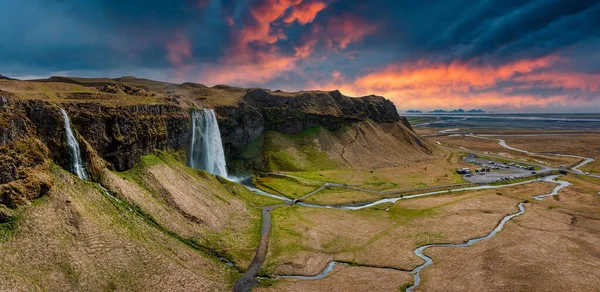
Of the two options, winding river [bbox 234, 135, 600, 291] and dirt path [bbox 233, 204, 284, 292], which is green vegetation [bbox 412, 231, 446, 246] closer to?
winding river [bbox 234, 135, 600, 291]

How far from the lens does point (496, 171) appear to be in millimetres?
146375

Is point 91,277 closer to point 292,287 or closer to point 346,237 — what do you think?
point 292,287

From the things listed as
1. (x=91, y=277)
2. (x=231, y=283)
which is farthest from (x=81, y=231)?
(x=231, y=283)

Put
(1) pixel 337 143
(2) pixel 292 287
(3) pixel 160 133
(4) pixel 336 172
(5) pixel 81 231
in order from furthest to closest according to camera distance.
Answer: (1) pixel 337 143 < (4) pixel 336 172 < (3) pixel 160 133 < (2) pixel 292 287 < (5) pixel 81 231

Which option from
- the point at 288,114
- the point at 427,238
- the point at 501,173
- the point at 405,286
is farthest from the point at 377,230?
the point at 501,173

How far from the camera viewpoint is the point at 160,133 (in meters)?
83.9

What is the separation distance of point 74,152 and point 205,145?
2112 inches

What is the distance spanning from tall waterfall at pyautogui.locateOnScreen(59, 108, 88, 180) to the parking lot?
121 meters

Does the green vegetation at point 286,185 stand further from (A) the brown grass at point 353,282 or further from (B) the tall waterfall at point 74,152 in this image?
(B) the tall waterfall at point 74,152

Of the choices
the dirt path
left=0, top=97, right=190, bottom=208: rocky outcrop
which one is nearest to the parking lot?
the dirt path

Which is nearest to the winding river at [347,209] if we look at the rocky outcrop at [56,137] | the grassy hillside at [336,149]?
the grassy hillside at [336,149]

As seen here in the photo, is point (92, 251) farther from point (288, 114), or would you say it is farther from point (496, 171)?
point (496, 171)

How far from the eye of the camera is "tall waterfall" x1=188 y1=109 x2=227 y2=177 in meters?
104

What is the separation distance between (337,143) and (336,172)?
1078 inches
